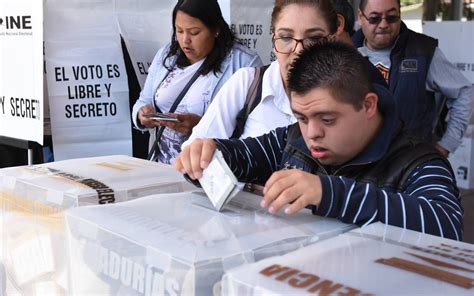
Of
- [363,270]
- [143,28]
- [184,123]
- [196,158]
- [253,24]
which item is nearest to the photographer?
[363,270]

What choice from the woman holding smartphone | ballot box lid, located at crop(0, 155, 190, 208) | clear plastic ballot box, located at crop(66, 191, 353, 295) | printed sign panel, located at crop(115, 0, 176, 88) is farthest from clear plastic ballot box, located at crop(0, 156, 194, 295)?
printed sign panel, located at crop(115, 0, 176, 88)

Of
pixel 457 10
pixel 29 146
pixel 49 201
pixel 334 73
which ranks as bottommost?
pixel 29 146

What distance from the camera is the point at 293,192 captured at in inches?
36.1

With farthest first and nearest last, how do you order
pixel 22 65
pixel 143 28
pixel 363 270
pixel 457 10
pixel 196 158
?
pixel 457 10, pixel 143 28, pixel 22 65, pixel 196 158, pixel 363 270

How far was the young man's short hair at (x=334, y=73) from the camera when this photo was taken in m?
1.09

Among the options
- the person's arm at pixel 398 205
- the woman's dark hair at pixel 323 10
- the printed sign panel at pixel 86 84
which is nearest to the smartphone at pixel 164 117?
the printed sign panel at pixel 86 84

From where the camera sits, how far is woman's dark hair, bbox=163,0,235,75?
91.8 inches

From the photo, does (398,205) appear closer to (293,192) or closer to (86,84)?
(293,192)

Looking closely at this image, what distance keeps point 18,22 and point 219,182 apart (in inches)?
63.8

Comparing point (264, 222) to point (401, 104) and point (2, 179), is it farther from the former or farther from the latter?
point (401, 104)

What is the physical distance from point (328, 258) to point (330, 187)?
218mm

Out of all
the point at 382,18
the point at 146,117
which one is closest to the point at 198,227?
the point at 146,117

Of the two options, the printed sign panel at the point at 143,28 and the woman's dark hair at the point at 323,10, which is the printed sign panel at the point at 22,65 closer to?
the printed sign panel at the point at 143,28

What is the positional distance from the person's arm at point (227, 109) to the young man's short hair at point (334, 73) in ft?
1.78
